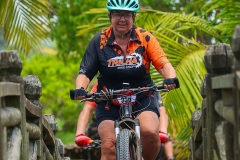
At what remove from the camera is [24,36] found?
13.8 m

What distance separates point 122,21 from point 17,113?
1.76 m

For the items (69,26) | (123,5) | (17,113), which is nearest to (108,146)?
(17,113)

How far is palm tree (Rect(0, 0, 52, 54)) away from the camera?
44.2 ft

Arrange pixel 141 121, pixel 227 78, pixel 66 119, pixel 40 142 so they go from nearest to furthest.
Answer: pixel 227 78
pixel 141 121
pixel 40 142
pixel 66 119

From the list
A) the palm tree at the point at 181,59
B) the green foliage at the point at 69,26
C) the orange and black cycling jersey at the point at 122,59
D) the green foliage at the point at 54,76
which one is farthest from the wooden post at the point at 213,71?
the green foliage at the point at 54,76

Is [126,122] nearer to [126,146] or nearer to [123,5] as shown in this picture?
[126,146]

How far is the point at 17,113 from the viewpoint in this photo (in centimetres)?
698

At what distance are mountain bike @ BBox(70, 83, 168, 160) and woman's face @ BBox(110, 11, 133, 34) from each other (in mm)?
648

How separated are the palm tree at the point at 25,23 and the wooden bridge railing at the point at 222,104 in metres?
6.08

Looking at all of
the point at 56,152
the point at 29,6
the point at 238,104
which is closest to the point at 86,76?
the point at 56,152

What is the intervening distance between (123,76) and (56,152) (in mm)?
2549

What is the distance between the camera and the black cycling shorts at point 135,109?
824cm

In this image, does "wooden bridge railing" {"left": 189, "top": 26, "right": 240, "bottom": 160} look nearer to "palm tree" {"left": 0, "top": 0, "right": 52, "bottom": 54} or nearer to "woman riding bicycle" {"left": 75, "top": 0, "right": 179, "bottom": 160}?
"woman riding bicycle" {"left": 75, "top": 0, "right": 179, "bottom": 160}

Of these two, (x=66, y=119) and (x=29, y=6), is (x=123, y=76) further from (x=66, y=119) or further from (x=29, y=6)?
(x=66, y=119)
